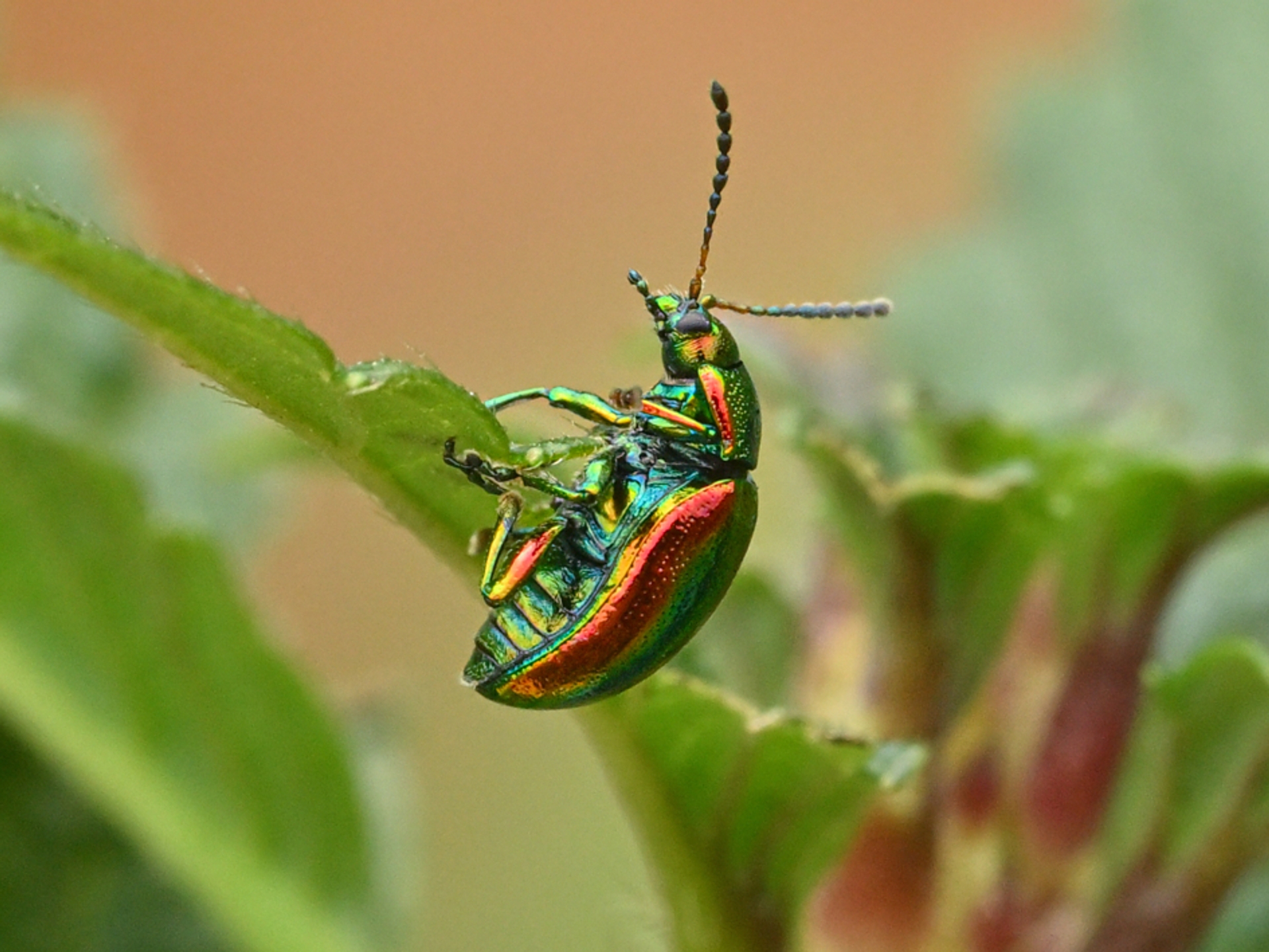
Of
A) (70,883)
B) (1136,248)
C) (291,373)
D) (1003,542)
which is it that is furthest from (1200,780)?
(1136,248)

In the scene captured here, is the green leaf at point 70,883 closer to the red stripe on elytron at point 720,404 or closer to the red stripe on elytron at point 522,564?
the red stripe on elytron at point 522,564

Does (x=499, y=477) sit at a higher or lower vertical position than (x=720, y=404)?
lower

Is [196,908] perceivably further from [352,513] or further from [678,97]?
[678,97]

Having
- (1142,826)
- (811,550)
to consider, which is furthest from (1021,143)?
(1142,826)

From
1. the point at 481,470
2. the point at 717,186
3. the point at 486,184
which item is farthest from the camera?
the point at 486,184

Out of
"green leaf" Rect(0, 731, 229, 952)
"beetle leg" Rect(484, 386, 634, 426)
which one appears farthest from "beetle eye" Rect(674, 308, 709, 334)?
"green leaf" Rect(0, 731, 229, 952)

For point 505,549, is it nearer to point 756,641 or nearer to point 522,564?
point 522,564
